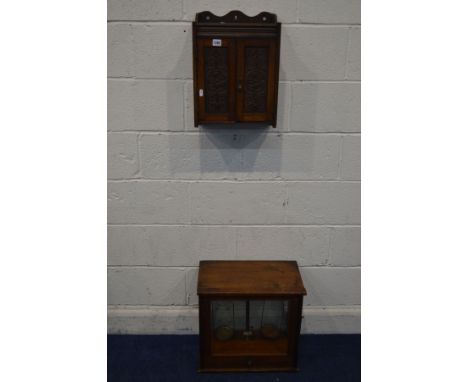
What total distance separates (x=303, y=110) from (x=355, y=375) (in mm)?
1196

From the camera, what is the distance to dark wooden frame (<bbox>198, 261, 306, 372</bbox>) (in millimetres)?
1860

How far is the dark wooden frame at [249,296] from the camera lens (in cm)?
186

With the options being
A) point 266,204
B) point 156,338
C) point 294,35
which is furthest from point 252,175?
point 156,338

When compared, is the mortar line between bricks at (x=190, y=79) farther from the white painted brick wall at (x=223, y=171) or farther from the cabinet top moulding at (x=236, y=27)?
the cabinet top moulding at (x=236, y=27)

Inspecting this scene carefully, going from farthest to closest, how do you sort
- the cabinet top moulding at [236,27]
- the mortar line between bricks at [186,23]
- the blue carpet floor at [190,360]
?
the blue carpet floor at [190,360], the mortar line between bricks at [186,23], the cabinet top moulding at [236,27]

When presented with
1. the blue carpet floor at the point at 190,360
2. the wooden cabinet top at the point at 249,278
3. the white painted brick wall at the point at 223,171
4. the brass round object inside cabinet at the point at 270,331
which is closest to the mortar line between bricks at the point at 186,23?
the white painted brick wall at the point at 223,171

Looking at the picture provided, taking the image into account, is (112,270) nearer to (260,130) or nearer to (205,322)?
(205,322)

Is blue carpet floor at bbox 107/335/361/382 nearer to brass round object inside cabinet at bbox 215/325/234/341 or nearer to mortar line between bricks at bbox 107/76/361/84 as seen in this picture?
brass round object inside cabinet at bbox 215/325/234/341

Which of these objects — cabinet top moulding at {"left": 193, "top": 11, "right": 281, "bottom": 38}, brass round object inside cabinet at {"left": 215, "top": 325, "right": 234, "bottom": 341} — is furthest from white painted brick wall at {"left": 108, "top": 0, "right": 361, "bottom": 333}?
brass round object inside cabinet at {"left": 215, "top": 325, "right": 234, "bottom": 341}

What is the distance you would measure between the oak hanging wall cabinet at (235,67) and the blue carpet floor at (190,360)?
110 centimetres

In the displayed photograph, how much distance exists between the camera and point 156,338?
2.18 m

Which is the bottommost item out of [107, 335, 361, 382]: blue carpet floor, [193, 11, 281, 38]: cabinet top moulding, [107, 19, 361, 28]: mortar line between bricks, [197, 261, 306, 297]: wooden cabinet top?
[107, 335, 361, 382]: blue carpet floor

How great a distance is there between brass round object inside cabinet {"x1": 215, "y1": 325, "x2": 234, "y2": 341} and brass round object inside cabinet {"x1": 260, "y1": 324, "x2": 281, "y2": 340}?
0.14m

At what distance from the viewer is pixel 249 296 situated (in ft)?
6.09
